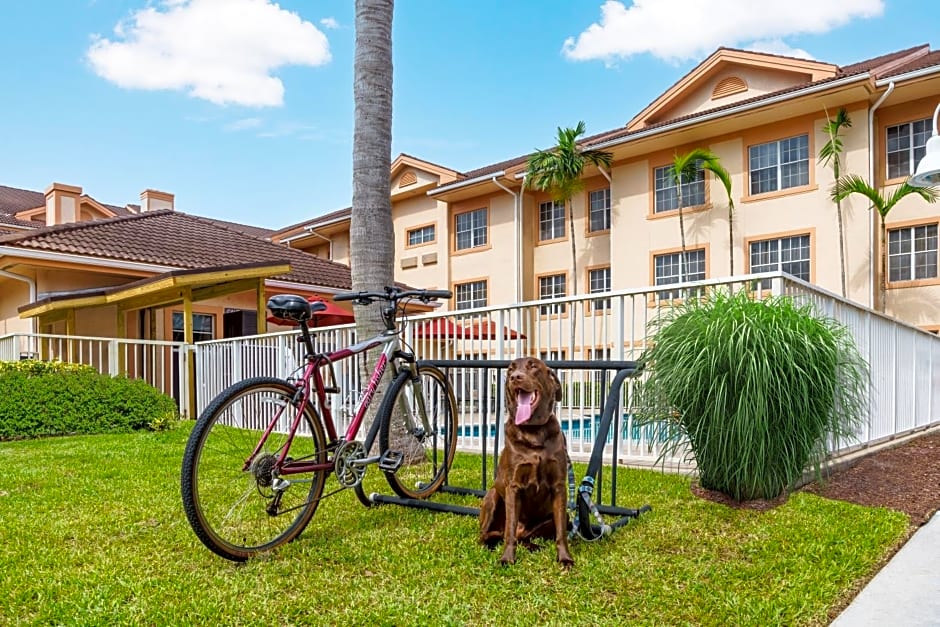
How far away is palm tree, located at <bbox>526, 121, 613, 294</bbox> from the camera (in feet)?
57.5

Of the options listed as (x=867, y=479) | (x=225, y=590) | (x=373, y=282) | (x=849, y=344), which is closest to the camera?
(x=225, y=590)

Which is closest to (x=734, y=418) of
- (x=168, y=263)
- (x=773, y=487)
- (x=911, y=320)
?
(x=773, y=487)

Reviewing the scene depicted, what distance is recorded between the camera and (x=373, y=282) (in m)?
5.75

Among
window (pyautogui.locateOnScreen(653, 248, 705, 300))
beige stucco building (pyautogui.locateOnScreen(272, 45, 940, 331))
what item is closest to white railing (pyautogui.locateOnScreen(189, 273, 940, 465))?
beige stucco building (pyautogui.locateOnScreen(272, 45, 940, 331))

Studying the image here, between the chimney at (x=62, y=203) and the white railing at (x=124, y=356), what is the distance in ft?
21.7

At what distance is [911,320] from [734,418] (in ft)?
40.8

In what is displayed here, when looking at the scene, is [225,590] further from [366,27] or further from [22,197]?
[22,197]

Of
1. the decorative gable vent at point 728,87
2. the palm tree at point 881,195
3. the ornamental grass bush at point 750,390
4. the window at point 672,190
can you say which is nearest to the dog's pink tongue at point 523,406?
the ornamental grass bush at point 750,390

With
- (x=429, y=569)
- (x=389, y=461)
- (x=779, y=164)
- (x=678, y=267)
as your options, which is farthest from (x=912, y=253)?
(x=429, y=569)

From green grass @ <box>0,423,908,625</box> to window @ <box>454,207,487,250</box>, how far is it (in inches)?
677

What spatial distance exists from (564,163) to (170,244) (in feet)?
31.7

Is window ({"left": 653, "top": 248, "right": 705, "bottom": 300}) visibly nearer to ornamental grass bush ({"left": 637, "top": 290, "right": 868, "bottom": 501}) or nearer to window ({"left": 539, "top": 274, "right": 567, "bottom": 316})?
window ({"left": 539, "top": 274, "right": 567, "bottom": 316})

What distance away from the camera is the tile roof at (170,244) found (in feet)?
36.8

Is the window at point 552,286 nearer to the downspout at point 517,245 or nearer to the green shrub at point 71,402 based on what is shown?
the downspout at point 517,245
